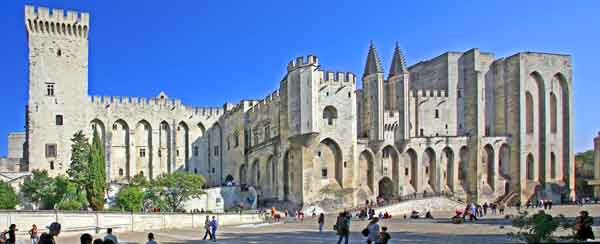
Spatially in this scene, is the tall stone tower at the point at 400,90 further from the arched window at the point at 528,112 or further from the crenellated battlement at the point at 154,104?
the crenellated battlement at the point at 154,104

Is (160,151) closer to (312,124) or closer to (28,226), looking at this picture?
(312,124)

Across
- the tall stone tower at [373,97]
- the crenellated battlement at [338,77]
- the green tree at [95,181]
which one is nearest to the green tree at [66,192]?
the green tree at [95,181]

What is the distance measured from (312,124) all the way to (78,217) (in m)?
18.7

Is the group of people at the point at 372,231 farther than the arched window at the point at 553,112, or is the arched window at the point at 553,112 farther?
the arched window at the point at 553,112

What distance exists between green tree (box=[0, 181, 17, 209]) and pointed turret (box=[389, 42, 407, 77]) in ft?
107

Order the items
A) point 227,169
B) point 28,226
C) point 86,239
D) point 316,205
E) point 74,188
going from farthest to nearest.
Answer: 1. point 227,169
2. point 316,205
3. point 74,188
4. point 28,226
5. point 86,239

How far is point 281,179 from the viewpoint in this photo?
46.8 meters

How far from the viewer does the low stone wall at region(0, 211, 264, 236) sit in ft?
91.3

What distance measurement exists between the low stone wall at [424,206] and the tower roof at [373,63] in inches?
456

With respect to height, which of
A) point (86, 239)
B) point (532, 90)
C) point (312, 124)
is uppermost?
point (532, 90)

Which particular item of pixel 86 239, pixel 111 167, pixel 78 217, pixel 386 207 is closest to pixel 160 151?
pixel 111 167

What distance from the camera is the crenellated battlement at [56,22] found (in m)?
48.2

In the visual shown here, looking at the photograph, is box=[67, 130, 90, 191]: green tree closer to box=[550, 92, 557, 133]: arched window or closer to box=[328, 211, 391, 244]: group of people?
box=[328, 211, 391, 244]: group of people

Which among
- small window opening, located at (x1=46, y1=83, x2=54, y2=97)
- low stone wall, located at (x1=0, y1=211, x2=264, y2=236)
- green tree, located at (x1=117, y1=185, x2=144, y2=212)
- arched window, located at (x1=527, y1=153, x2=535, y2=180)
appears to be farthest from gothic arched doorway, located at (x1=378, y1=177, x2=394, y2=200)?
small window opening, located at (x1=46, y1=83, x2=54, y2=97)
